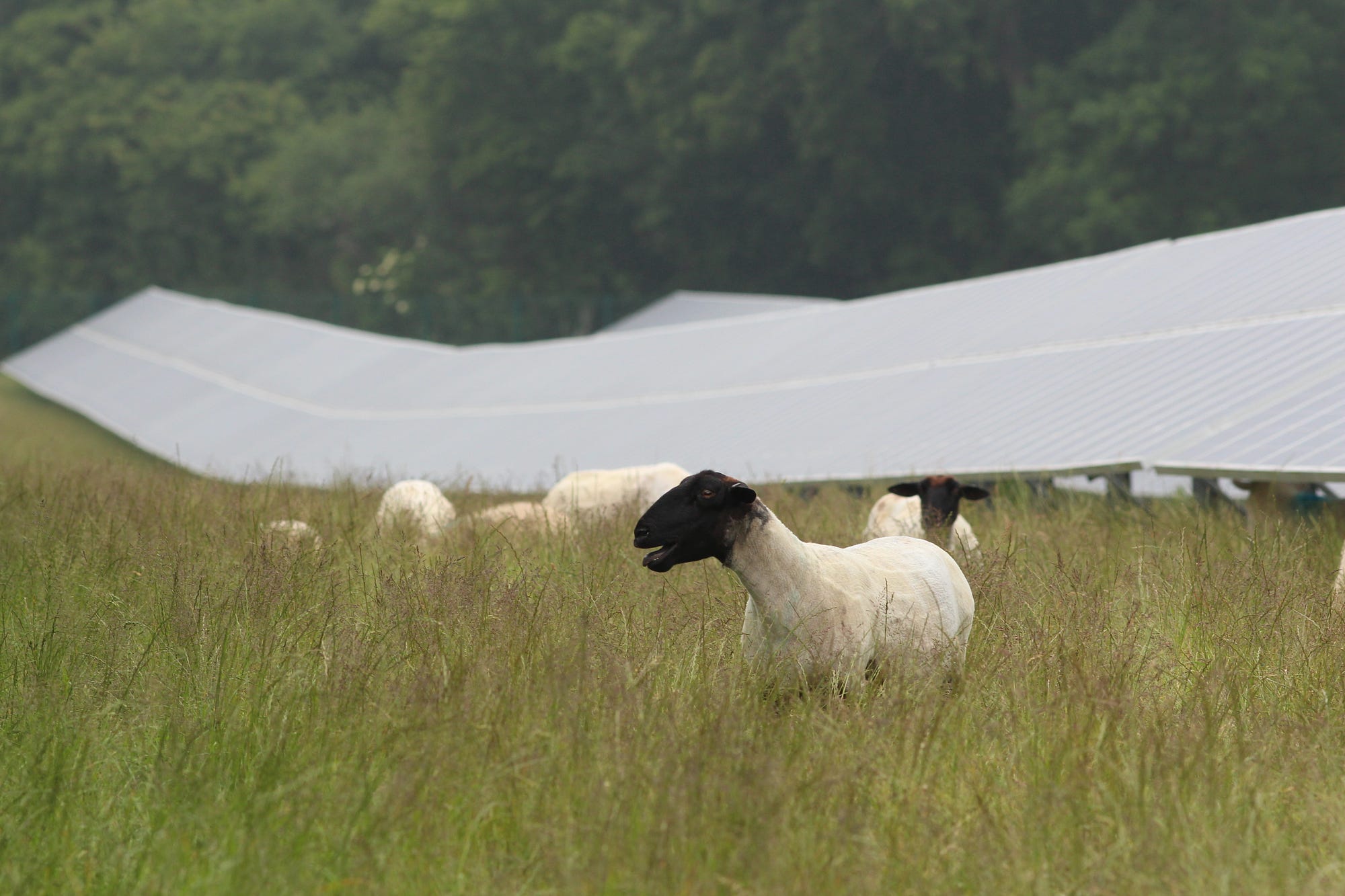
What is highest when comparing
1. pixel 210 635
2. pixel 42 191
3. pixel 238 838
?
pixel 42 191

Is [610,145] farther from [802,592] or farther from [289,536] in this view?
[802,592]

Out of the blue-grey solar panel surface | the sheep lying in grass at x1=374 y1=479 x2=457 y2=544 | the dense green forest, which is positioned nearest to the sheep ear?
the sheep lying in grass at x1=374 y1=479 x2=457 y2=544

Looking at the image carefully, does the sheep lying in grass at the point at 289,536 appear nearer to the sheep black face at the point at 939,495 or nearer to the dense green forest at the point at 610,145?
the sheep black face at the point at 939,495

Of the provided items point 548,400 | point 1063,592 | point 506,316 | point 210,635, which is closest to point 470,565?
point 210,635

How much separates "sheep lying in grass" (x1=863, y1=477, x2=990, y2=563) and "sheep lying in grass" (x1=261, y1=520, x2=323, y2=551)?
287 centimetres

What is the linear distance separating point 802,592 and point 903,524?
3.61 metres

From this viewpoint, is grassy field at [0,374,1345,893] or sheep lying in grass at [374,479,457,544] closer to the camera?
grassy field at [0,374,1345,893]

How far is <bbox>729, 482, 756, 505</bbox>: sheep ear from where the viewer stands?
197 inches

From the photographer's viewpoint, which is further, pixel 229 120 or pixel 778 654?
pixel 229 120

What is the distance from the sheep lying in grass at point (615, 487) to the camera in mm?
10477

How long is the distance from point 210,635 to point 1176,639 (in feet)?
11.5

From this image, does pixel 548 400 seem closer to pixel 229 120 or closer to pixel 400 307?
pixel 400 307

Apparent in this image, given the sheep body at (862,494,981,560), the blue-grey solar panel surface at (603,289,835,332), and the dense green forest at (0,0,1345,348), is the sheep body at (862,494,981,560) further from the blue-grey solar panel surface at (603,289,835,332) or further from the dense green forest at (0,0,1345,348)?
the dense green forest at (0,0,1345,348)

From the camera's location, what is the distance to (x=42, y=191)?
209ft
